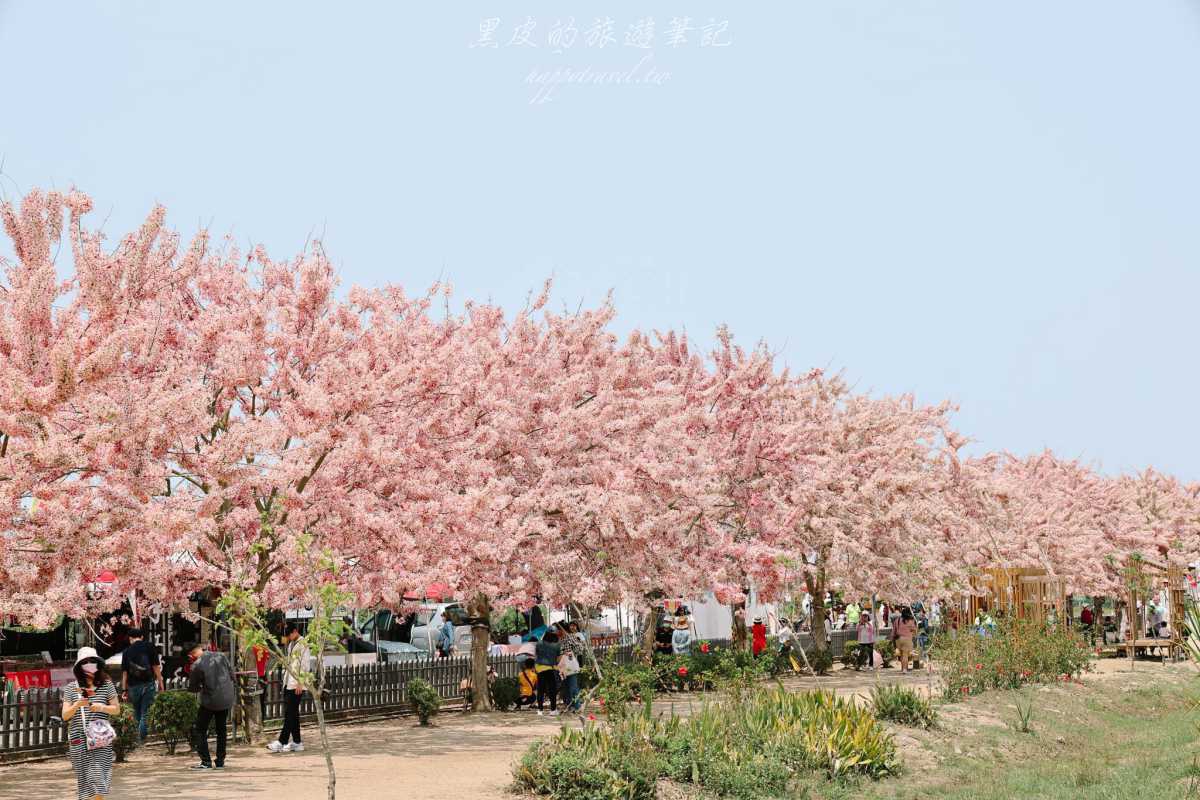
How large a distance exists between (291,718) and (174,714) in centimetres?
154

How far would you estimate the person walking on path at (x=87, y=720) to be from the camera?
1168 centimetres

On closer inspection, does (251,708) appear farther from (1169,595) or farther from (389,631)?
(1169,595)

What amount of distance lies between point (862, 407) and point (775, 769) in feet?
68.6

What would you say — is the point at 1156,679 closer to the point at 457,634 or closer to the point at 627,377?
the point at 627,377

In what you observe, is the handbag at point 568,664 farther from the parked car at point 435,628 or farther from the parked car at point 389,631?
the parked car at point 435,628

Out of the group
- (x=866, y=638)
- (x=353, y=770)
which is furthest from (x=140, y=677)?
(x=866, y=638)

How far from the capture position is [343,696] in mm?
22938

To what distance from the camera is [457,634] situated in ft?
131

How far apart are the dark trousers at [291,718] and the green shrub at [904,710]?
7.90 m

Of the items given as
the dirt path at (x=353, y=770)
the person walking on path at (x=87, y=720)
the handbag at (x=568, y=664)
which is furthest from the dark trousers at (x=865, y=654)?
the person walking on path at (x=87, y=720)

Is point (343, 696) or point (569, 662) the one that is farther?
point (343, 696)

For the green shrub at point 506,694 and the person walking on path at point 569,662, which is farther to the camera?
the green shrub at point 506,694

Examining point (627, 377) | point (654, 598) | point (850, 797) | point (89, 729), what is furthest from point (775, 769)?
point (654, 598)

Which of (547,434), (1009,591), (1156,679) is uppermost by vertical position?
(547,434)
